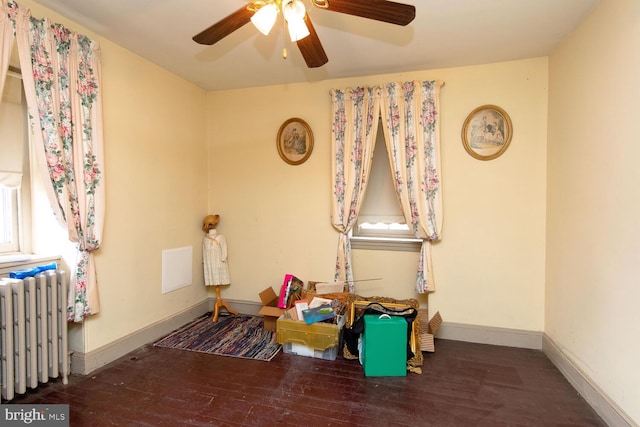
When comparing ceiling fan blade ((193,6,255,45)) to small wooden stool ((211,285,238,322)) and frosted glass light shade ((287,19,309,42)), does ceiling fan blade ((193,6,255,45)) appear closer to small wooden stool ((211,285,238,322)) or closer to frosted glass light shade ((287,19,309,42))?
frosted glass light shade ((287,19,309,42))

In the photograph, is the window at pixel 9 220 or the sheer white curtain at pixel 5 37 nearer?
the sheer white curtain at pixel 5 37

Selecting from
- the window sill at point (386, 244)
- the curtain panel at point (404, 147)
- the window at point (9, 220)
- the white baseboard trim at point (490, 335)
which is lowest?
the white baseboard trim at point (490, 335)

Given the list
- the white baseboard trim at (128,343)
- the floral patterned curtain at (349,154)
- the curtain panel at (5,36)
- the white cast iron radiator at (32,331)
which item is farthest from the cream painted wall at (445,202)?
the curtain panel at (5,36)

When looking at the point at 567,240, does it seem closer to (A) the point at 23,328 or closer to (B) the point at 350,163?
(B) the point at 350,163

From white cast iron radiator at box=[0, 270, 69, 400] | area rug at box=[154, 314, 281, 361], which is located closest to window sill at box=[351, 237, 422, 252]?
area rug at box=[154, 314, 281, 361]

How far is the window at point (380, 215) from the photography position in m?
3.28

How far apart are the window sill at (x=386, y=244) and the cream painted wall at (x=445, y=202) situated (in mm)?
69

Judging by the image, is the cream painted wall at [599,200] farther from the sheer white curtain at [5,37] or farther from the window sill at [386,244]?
the sheer white curtain at [5,37]

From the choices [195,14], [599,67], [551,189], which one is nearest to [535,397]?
[551,189]

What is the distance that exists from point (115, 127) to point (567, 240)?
375 centimetres

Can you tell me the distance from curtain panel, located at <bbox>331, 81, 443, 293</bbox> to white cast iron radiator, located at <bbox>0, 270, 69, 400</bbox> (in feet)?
7.68

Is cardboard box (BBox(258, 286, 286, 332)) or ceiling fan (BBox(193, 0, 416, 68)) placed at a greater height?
ceiling fan (BBox(193, 0, 416, 68))

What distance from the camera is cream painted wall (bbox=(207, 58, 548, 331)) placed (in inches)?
111

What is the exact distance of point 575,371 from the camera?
2.21m
